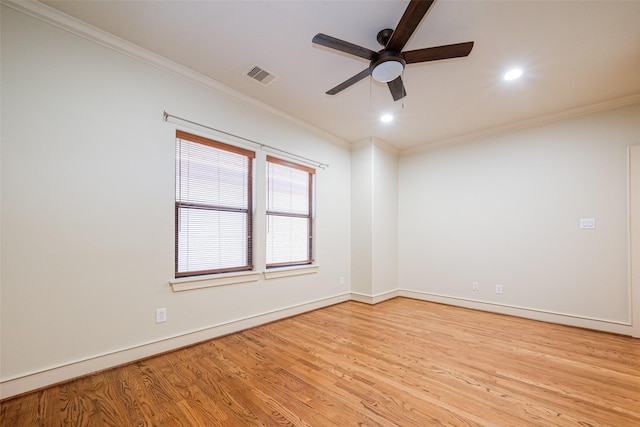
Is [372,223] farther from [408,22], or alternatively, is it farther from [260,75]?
[408,22]

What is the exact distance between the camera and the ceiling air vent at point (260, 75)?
272 cm

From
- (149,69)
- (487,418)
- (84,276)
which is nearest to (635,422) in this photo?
(487,418)

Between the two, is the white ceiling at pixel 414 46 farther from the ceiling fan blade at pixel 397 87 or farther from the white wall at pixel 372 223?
the white wall at pixel 372 223

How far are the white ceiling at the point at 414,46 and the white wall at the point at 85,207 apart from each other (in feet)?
1.29

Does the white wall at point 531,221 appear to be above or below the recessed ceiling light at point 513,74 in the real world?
below

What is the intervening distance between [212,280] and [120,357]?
96 centimetres

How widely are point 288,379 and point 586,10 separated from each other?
3.61 meters

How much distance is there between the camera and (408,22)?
171 cm

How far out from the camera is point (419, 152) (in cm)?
497

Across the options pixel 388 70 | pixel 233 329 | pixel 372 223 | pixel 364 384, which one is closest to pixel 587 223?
pixel 372 223

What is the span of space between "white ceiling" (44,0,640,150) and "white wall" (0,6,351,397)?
39 centimetres

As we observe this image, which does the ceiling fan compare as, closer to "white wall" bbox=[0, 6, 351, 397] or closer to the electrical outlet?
"white wall" bbox=[0, 6, 351, 397]

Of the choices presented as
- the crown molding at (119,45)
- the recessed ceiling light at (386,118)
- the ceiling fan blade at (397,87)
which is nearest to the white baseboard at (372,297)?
the recessed ceiling light at (386,118)

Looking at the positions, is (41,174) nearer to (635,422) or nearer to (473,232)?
(635,422)
